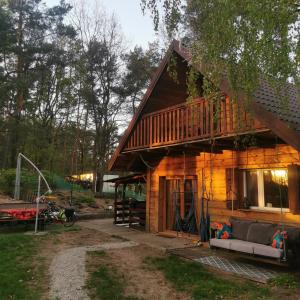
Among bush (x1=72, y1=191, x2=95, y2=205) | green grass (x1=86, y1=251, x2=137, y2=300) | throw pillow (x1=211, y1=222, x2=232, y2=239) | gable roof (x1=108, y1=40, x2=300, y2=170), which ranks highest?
gable roof (x1=108, y1=40, x2=300, y2=170)

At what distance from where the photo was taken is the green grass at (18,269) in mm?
5445

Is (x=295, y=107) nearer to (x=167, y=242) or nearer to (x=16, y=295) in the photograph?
(x=167, y=242)

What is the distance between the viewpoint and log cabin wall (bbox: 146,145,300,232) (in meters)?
7.83

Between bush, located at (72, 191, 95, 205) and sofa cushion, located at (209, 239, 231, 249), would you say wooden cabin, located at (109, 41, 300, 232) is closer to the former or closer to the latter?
sofa cushion, located at (209, 239, 231, 249)

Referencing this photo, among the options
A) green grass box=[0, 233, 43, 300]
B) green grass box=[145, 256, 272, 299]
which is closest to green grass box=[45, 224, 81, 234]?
green grass box=[0, 233, 43, 300]

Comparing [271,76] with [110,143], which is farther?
[110,143]

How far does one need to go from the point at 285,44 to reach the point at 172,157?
7.03 metres

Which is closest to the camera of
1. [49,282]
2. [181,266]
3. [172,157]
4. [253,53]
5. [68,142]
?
[253,53]

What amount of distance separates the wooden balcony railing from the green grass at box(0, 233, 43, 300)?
4.57 meters

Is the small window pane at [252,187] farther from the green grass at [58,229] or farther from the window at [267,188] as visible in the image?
the green grass at [58,229]

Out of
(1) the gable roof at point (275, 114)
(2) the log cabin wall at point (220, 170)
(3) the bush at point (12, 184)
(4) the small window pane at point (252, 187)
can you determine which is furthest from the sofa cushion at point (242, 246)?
(3) the bush at point (12, 184)

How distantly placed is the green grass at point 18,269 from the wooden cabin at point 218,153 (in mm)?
4569

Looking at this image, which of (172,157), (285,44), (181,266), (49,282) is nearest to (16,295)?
(49,282)

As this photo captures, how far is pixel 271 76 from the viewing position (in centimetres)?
510
